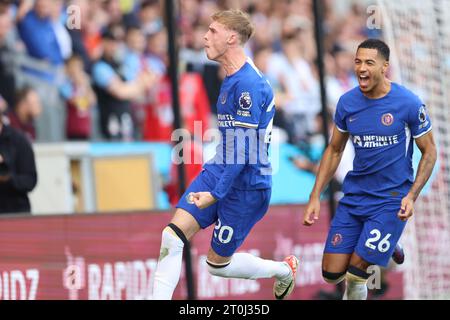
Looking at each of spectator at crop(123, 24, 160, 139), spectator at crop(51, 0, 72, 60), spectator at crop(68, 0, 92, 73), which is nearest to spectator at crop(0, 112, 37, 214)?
spectator at crop(51, 0, 72, 60)

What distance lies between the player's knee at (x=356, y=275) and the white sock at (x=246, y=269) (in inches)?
22.6

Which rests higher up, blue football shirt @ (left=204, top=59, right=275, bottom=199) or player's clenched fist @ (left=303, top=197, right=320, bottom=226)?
blue football shirt @ (left=204, top=59, right=275, bottom=199)

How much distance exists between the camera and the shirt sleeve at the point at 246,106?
8.44 meters

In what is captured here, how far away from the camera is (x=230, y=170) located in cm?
844

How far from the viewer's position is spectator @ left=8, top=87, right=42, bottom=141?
12.5 metres

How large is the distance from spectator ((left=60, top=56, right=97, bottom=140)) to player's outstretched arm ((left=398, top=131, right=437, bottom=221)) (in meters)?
5.73

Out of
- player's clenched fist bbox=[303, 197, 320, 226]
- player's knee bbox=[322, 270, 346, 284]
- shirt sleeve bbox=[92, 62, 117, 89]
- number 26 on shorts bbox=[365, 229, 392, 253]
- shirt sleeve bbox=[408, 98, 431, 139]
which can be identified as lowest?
player's knee bbox=[322, 270, 346, 284]

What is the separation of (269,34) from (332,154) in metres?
7.97

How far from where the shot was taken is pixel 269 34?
17141 mm

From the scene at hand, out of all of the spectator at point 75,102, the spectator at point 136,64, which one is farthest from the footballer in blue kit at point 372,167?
the spectator at point 136,64

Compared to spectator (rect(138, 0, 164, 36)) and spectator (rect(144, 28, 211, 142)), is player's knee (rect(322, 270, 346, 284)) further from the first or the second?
spectator (rect(138, 0, 164, 36))

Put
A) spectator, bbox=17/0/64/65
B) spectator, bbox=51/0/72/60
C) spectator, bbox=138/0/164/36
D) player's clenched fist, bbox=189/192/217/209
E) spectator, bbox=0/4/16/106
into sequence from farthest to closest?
1. spectator, bbox=138/0/164/36
2. spectator, bbox=51/0/72/60
3. spectator, bbox=17/0/64/65
4. spectator, bbox=0/4/16/106
5. player's clenched fist, bbox=189/192/217/209
